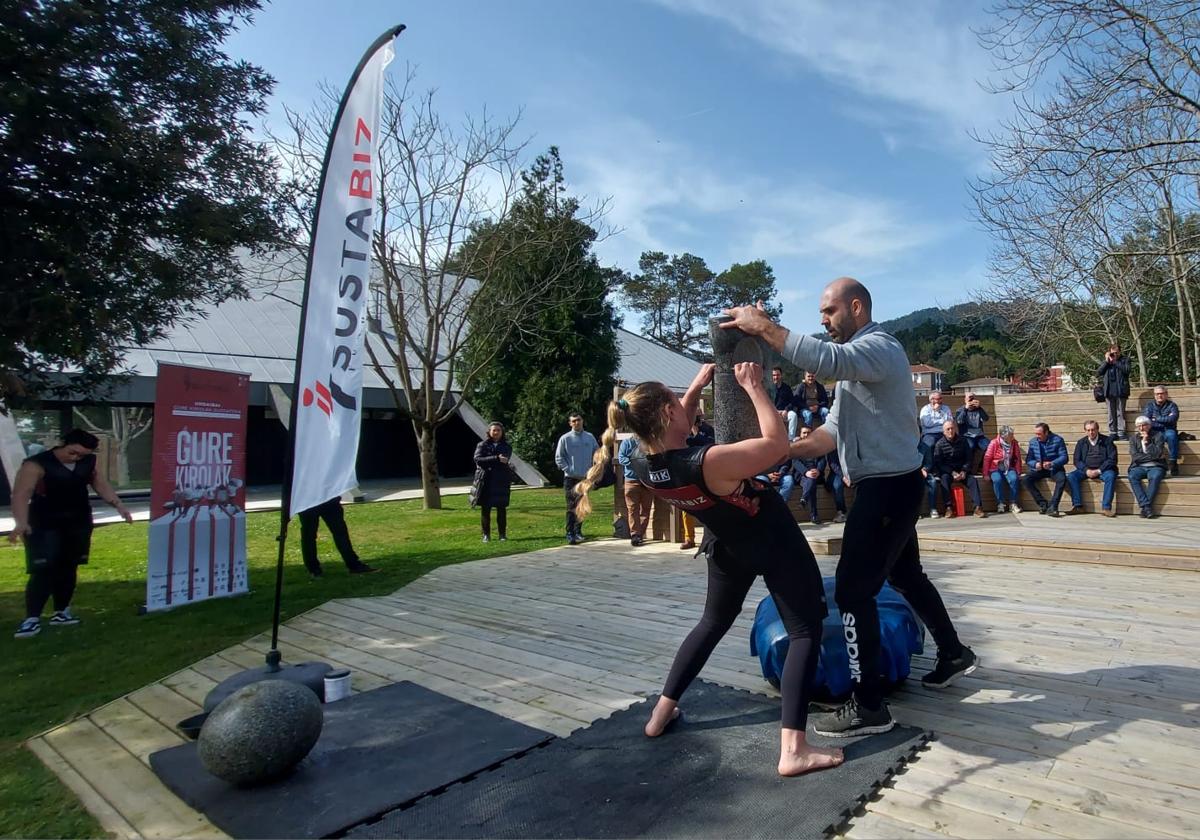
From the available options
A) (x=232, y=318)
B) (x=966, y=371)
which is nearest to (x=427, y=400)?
(x=232, y=318)

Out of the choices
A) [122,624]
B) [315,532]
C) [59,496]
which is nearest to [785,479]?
[315,532]

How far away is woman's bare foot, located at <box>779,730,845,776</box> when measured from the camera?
8.98 feet

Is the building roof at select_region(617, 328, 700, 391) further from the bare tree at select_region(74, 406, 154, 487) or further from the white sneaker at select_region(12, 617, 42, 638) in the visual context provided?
the white sneaker at select_region(12, 617, 42, 638)

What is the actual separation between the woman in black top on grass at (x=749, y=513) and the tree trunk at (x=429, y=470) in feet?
41.8

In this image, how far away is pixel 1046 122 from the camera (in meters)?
9.44

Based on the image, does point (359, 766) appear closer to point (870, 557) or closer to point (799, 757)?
point (799, 757)

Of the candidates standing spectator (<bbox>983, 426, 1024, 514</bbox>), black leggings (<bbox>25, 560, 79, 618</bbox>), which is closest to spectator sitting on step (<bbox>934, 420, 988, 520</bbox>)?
standing spectator (<bbox>983, 426, 1024, 514</bbox>)

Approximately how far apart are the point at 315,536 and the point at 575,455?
3.99 metres

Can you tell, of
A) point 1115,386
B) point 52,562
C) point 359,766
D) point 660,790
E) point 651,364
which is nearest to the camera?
point 660,790

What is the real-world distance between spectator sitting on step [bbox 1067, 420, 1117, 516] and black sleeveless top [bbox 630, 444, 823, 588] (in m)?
9.25

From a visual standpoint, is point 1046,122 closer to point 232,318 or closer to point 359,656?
point 359,656

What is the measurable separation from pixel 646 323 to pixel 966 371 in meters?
39.9

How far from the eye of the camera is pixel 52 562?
18.9 ft

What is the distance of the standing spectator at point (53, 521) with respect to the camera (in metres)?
5.67
